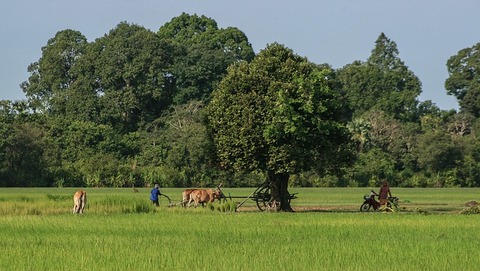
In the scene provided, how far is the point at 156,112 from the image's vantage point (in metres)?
98.1

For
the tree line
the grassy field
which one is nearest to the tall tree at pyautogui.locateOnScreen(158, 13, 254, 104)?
the tree line

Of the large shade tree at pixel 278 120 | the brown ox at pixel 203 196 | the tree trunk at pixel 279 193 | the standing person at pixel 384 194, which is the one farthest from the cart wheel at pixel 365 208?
the brown ox at pixel 203 196

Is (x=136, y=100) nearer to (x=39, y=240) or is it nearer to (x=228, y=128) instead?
(x=228, y=128)

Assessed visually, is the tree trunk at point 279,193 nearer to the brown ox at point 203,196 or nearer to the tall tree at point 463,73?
the brown ox at point 203,196

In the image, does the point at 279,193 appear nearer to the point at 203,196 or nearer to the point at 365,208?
the point at 203,196

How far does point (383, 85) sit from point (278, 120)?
2569 inches

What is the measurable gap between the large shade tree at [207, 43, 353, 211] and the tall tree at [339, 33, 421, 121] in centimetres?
5520

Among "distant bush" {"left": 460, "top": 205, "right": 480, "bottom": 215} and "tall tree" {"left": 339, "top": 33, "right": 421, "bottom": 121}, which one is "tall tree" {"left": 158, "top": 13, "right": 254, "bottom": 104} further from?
"distant bush" {"left": 460, "top": 205, "right": 480, "bottom": 215}

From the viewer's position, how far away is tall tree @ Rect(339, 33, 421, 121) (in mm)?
99062

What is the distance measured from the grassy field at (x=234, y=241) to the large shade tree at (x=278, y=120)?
4.90 m

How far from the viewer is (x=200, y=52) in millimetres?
99562

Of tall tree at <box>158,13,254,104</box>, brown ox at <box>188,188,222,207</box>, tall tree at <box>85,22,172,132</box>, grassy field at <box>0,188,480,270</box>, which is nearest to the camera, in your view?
grassy field at <box>0,188,480,270</box>

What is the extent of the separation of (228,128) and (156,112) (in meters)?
56.5

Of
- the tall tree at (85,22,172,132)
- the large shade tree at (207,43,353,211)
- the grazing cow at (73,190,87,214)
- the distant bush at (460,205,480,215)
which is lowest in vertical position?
the distant bush at (460,205,480,215)
